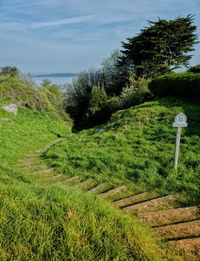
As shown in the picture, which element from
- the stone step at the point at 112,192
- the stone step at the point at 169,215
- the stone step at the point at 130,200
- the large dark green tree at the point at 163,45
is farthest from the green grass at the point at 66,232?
the large dark green tree at the point at 163,45

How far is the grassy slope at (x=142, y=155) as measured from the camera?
22.9 ft

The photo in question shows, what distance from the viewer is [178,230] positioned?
442 cm

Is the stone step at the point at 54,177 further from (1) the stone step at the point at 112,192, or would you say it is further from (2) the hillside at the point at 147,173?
(1) the stone step at the point at 112,192

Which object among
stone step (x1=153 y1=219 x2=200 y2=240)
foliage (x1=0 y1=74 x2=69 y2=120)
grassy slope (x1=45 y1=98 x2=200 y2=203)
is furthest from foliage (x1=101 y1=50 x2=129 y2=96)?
stone step (x1=153 y1=219 x2=200 y2=240)

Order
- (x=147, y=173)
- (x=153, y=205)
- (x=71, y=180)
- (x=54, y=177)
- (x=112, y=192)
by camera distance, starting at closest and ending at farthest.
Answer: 1. (x=153, y=205)
2. (x=112, y=192)
3. (x=147, y=173)
4. (x=71, y=180)
5. (x=54, y=177)

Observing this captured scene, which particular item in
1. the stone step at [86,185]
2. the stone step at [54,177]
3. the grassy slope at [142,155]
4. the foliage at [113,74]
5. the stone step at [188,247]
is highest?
the foliage at [113,74]

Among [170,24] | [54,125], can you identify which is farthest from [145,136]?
[170,24]

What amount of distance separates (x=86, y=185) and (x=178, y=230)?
3.11 m

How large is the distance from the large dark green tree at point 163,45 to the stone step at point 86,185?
25.7m

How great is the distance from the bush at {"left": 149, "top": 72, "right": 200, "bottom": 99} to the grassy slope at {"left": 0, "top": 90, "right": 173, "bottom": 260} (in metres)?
12.3

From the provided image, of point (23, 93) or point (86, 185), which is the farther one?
point (23, 93)

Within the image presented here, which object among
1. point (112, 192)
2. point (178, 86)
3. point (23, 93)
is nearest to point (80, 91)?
point (23, 93)

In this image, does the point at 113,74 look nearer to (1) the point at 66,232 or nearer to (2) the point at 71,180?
(2) the point at 71,180

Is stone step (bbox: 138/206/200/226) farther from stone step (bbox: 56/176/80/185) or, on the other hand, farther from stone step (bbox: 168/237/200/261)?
stone step (bbox: 56/176/80/185)
